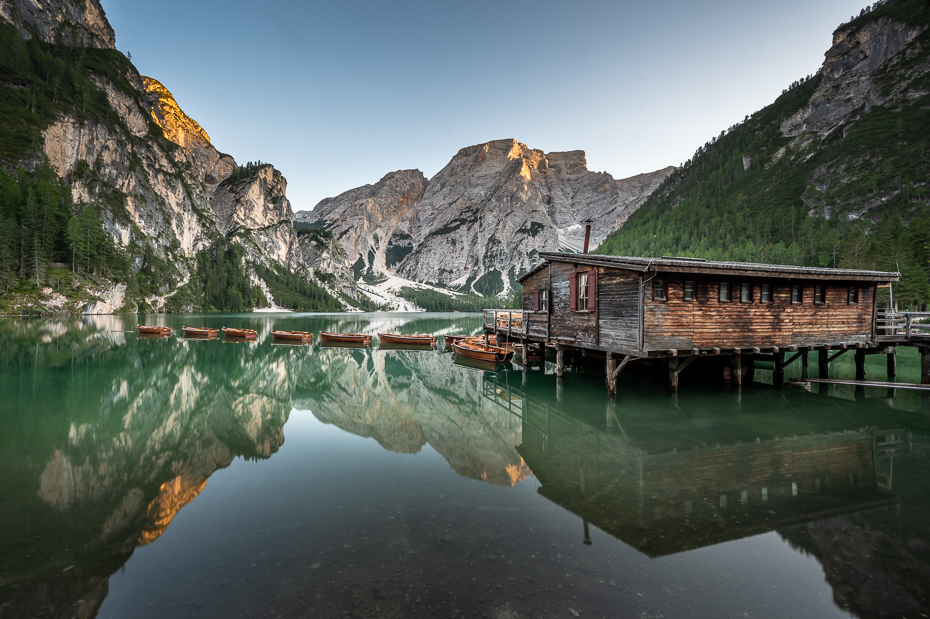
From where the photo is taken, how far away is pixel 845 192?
11712cm

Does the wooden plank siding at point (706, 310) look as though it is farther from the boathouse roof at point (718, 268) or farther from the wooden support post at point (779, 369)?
the wooden support post at point (779, 369)

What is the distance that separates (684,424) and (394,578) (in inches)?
554

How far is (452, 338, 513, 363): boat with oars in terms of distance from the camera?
1339 inches

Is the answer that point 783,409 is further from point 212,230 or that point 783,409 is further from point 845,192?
point 212,230

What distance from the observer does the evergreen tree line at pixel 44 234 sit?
86375mm

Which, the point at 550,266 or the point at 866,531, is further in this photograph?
the point at 550,266

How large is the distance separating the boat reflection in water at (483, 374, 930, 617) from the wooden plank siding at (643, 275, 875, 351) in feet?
11.6

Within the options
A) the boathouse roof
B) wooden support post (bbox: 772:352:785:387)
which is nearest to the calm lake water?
wooden support post (bbox: 772:352:785:387)

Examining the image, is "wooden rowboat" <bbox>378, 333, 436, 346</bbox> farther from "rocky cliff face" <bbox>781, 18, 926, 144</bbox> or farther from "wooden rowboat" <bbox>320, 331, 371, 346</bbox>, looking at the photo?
"rocky cliff face" <bbox>781, 18, 926, 144</bbox>

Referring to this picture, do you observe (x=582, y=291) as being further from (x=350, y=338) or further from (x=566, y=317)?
(x=350, y=338)

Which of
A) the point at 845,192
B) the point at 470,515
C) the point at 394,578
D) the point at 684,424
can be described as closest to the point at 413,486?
the point at 470,515

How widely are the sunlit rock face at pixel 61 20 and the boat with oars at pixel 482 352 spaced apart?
710 feet

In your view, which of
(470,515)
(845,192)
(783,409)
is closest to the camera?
(470,515)

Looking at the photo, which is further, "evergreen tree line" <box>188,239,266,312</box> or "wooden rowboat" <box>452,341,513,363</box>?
"evergreen tree line" <box>188,239,266,312</box>
